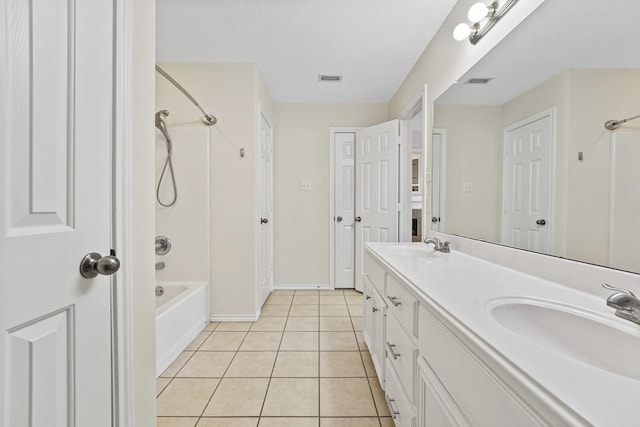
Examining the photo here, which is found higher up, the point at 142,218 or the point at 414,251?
the point at 142,218

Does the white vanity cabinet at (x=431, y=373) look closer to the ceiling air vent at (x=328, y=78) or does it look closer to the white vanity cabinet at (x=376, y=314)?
the white vanity cabinet at (x=376, y=314)

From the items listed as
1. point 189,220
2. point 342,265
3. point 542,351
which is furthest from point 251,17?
point 342,265

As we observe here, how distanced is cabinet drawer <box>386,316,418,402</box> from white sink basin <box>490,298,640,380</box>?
350 mm

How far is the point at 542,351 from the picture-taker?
527mm

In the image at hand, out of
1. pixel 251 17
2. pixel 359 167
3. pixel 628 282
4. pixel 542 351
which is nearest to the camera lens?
pixel 542 351

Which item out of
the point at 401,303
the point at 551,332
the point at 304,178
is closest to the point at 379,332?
the point at 401,303

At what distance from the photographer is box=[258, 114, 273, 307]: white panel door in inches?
114

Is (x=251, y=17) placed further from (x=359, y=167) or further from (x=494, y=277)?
(x=494, y=277)

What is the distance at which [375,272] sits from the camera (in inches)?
67.0

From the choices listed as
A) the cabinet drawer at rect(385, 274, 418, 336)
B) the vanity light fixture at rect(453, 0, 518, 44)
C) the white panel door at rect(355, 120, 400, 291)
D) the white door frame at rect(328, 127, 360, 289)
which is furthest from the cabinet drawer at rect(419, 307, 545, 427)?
the white door frame at rect(328, 127, 360, 289)

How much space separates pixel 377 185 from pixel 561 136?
2.23m

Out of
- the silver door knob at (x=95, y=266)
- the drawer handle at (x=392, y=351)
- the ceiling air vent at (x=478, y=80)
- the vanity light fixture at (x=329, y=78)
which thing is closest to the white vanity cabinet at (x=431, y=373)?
the drawer handle at (x=392, y=351)

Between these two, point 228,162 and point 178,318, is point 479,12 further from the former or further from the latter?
point 178,318

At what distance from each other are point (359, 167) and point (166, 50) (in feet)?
7.48
